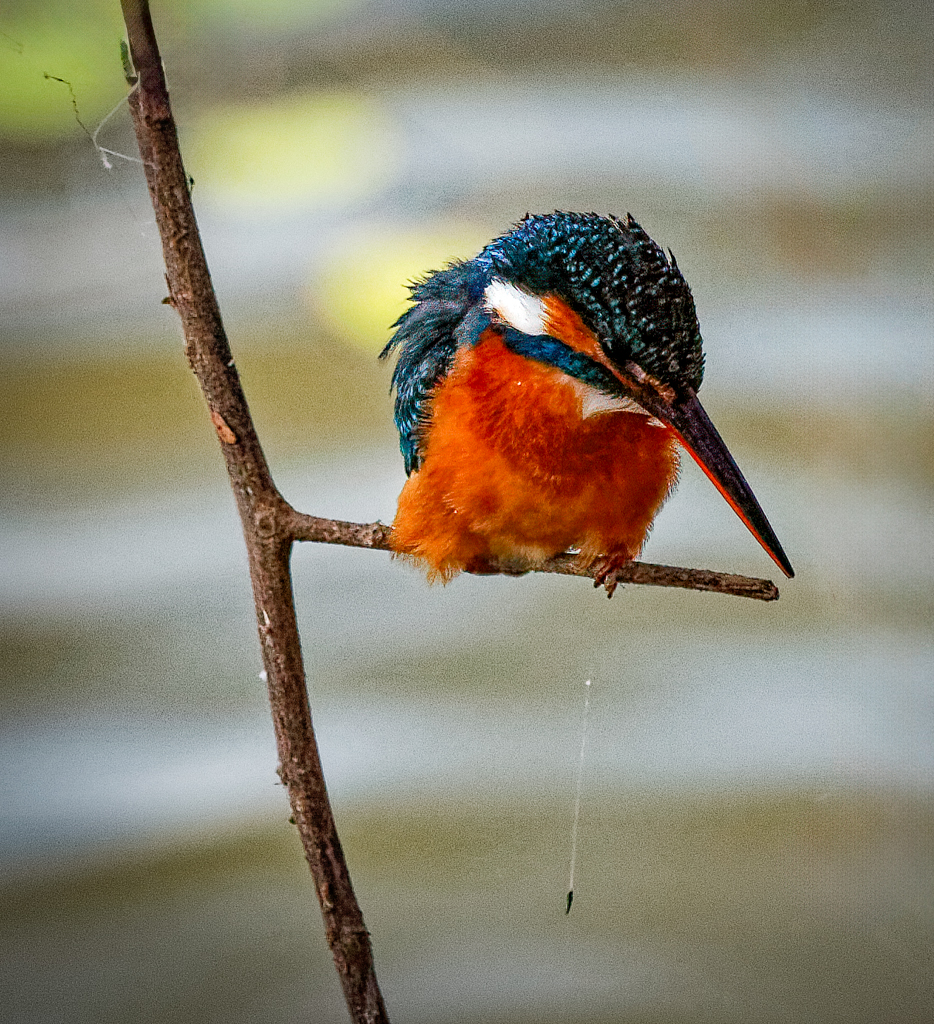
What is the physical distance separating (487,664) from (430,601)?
3.9 inches

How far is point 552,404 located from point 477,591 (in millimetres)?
576

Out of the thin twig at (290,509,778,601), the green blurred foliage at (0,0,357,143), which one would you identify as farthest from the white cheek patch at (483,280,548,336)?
the green blurred foliage at (0,0,357,143)

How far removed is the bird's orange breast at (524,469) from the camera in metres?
0.67

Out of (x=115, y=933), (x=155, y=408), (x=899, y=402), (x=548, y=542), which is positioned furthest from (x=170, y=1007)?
(x=899, y=402)

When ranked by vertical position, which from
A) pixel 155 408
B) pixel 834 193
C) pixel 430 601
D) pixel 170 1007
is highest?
pixel 834 193

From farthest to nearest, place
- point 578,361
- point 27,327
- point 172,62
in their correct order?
point 27,327 < point 172,62 < point 578,361

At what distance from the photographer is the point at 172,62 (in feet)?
3.14

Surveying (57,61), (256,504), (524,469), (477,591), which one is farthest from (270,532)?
(477,591)

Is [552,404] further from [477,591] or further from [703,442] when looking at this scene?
[477,591]

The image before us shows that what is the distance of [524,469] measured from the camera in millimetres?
677

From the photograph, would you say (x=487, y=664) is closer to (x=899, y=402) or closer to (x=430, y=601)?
(x=430, y=601)

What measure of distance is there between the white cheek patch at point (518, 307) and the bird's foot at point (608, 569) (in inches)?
6.4

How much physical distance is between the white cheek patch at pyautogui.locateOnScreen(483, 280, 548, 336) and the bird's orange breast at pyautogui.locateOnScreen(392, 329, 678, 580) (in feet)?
0.06

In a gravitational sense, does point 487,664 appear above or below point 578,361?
below
